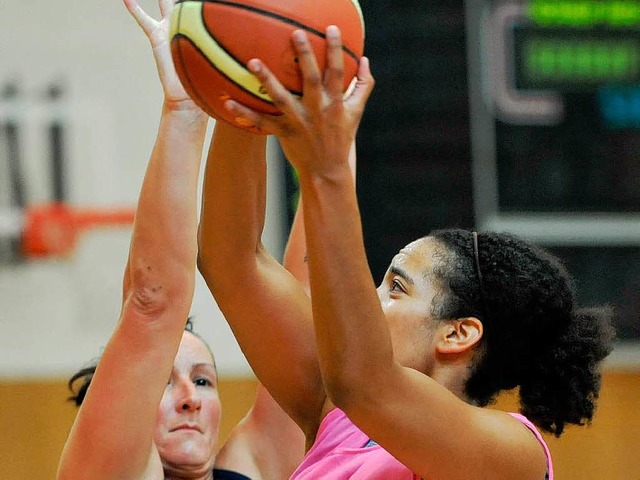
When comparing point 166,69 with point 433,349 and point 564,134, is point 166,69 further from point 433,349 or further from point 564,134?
point 564,134

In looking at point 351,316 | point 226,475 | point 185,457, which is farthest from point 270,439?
point 351,316

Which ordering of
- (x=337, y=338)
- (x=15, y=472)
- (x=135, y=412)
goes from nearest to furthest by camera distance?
(x=337, y=338)
(x=135, y=412)
(x=15, y=472)

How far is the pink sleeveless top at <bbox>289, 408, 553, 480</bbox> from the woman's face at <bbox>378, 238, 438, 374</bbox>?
17 cm

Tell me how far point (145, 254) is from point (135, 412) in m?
0.28

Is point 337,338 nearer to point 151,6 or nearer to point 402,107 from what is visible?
point 402,107

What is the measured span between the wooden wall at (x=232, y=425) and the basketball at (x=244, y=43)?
3.39 metres

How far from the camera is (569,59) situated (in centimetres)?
489

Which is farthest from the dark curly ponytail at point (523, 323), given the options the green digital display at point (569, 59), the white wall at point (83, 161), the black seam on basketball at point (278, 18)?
the green digital display at point (569, 59)

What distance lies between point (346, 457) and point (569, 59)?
10.8 ft

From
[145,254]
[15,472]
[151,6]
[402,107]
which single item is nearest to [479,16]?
[402,107]

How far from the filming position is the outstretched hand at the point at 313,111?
141 centimetres

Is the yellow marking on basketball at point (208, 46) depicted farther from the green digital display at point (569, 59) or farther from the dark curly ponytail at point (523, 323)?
the green digital display at point (569, 59)

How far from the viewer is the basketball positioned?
1.47 meters

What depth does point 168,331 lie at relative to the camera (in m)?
2.08
